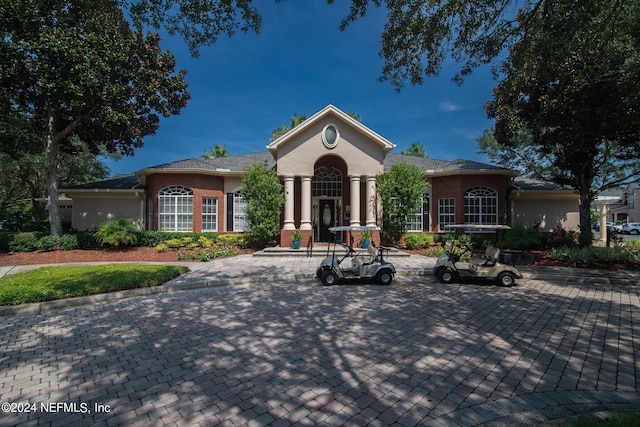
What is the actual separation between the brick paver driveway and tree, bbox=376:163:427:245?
9422 mm

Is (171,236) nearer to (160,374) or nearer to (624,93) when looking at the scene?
(160,374)

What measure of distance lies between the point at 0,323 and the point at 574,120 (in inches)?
678

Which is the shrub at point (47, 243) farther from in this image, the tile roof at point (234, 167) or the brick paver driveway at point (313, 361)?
the brick paver driveway at point (313, 361)

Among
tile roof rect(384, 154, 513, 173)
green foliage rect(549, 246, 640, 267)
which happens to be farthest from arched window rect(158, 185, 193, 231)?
green foliage rect(549, 246, 640, 267)

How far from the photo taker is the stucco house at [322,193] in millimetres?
17125

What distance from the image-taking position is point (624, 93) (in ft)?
28.6

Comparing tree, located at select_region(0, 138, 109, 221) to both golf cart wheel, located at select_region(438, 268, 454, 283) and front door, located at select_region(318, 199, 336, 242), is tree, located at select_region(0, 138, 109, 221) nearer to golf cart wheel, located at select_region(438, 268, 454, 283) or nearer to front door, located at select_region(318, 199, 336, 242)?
front door, located at select_region(318, 199, 336, 242)

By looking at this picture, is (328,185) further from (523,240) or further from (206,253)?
(523,240)

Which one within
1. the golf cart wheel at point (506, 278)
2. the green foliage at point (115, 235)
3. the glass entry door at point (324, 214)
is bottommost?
the golf cart wheel at point (506, 278)

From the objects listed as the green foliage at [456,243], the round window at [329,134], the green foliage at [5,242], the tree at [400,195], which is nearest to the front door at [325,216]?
the tree at [400,195]

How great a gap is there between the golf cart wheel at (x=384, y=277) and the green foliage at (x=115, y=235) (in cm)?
1349

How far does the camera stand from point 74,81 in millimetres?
13711

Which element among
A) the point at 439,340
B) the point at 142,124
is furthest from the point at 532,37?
the point at 142,124

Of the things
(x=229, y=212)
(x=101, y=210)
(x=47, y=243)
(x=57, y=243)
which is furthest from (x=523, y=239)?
(x=101, y=210)
